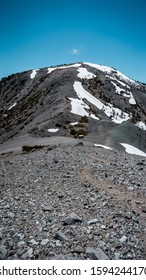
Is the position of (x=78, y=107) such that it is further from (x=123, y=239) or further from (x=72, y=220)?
(x=123, y=239)

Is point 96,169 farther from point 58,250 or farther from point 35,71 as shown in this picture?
point 35,71

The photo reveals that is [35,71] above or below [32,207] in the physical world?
above

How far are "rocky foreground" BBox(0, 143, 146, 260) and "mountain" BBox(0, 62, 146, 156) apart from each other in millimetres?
25180

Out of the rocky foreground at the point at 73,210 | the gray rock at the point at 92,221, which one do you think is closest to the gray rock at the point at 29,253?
the rocky foreground at the point at 73,210

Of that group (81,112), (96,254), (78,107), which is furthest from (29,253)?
(78,107)

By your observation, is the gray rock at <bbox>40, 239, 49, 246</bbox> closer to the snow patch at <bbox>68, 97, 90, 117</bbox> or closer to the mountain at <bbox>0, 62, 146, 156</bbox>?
the mountain at <bbox>0, 62, 146, 156</bbox>

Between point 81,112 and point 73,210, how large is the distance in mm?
59862

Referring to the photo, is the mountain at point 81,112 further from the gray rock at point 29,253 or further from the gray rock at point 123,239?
the gray rock at point 29,253

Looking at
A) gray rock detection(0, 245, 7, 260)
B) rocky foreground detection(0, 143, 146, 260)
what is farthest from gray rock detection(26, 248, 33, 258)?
gray rock detection(0, 245, 7, 260)

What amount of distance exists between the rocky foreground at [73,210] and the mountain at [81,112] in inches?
991

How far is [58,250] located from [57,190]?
24.3 ft

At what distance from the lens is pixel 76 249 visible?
505 inches
